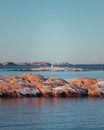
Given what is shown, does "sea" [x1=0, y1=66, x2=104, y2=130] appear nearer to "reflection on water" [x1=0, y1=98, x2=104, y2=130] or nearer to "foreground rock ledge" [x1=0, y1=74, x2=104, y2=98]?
"reflection on water" [x1=0, y1=98, x2=104, y2=130]

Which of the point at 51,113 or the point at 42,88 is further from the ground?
the point at 42,88

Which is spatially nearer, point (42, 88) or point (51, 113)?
point (51, 113)

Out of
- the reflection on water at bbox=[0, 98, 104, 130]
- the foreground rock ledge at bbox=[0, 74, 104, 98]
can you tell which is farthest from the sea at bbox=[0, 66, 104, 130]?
the foreground rock ledge at bbox=[0, 74, 104, 98]

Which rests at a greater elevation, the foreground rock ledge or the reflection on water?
the foreground rock ledge

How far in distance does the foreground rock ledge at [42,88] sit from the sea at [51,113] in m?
2.67

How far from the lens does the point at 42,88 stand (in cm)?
4553

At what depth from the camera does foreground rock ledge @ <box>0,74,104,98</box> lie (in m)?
44.7

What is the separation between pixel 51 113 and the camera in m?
32.4

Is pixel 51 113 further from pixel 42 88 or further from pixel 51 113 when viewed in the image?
pixel 42 88

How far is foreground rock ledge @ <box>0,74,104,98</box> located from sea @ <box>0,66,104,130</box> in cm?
267

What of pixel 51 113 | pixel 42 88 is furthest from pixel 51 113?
pixel 42 88

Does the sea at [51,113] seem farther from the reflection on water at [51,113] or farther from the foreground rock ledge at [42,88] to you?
the foreground rock ledge at [42,88]

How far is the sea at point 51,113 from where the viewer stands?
2720cm

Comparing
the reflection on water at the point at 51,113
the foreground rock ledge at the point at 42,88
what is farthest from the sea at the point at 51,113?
the foreground rock ledge at the point at 42,88
